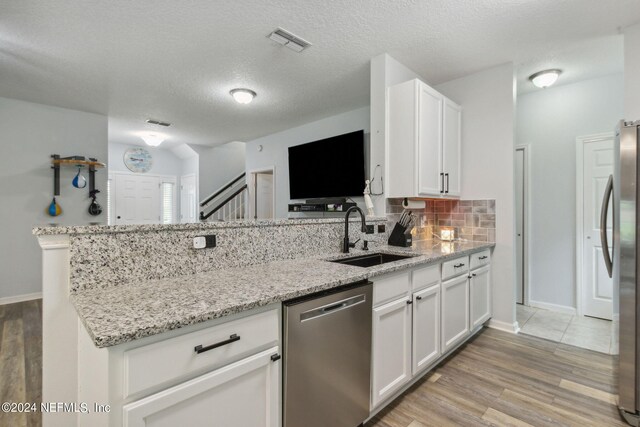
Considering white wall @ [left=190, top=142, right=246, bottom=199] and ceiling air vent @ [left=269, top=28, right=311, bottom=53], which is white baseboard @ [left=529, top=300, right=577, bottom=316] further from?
white wall @ [left=190, top=142, right=246, bottom=199]

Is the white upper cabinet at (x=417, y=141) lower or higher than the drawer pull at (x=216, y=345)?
higher

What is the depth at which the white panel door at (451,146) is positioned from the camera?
290 cm

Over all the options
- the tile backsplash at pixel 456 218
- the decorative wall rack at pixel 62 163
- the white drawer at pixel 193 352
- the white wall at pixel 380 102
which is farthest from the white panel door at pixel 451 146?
the decorative wall rack at pixel 62 163

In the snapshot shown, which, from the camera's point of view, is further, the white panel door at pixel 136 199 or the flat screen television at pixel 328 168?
the white panel door at pixel 136 199

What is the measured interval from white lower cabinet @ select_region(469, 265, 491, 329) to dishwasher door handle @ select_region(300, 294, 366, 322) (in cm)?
156

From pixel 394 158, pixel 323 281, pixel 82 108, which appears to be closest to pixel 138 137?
pixel 82 108

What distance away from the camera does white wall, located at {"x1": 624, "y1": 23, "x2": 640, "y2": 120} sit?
7.36ft

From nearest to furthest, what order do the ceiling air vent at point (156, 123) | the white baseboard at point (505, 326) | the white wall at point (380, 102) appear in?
the white wall at point (380, 102) → the white baseboard at point (505, 326) → the ceiling air vent at point (156, 123)

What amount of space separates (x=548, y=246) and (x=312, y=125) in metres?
3.77

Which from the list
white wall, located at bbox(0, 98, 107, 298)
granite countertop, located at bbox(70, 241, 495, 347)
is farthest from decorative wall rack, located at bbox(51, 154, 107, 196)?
granite countertop, located at bbox(70, 241, 495, 347)

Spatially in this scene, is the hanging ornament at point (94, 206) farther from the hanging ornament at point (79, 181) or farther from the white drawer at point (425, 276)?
the white drawer at point (425, 276)

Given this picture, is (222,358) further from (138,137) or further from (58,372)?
(138,137)

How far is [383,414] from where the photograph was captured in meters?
1.71

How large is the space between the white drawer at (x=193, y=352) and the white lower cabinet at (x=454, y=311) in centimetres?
151
